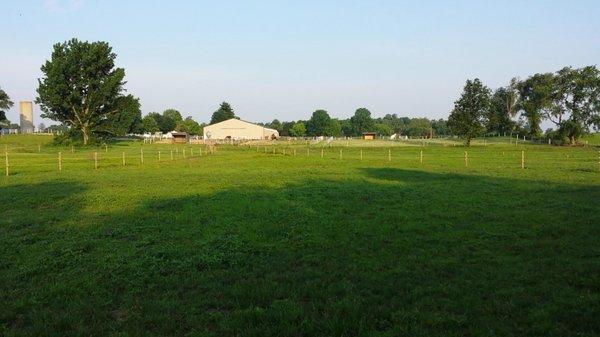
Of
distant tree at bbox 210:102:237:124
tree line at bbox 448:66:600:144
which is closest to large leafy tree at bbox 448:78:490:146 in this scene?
tree line at bbox 448:66:600:144

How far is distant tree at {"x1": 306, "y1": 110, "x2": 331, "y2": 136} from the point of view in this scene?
186 m

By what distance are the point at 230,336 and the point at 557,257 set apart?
680 cm

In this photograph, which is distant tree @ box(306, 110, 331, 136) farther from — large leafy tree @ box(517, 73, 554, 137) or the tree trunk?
the tree trunk

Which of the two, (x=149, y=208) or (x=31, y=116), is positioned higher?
(x=31, y=116)

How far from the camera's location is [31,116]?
6088 inches

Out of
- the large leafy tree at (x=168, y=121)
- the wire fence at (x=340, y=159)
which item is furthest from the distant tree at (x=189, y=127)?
the wire fence at (x=340, y=159)

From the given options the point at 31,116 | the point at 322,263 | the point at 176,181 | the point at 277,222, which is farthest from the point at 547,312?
the point at 31,116

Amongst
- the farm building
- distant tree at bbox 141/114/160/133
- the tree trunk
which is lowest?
the tree trunk

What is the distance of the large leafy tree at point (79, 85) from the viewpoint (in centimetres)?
7575

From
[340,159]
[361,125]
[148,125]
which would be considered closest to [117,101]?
[340,159]

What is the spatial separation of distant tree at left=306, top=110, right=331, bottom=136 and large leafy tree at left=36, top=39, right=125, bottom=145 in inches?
4422

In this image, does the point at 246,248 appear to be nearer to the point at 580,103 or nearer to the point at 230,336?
the point at 230,336

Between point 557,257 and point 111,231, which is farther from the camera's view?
point 111,231

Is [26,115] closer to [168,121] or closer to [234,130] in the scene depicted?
[168,121]
